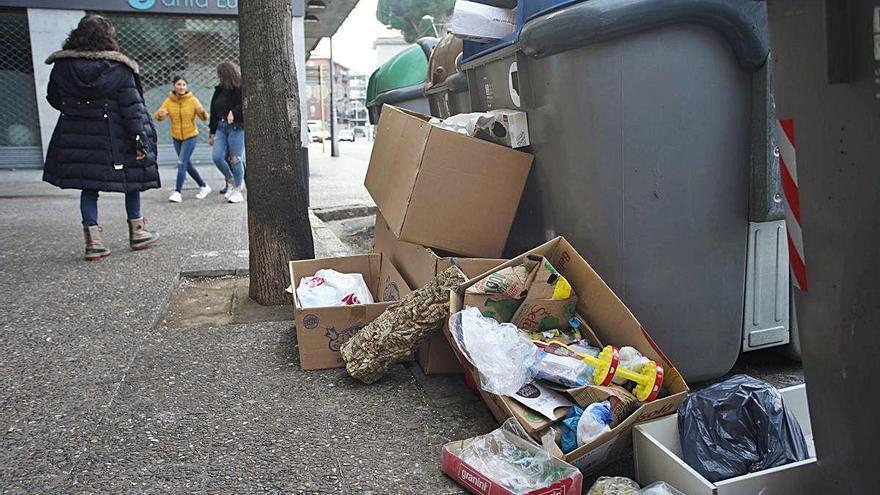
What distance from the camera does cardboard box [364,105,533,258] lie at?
2998 mm

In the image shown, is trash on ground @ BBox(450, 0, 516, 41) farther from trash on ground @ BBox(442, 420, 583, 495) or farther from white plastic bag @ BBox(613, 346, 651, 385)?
trash on ground @ BBox(442, 420, 583, 495)

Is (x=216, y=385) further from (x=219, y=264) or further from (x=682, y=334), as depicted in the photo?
(x=219, y=264)

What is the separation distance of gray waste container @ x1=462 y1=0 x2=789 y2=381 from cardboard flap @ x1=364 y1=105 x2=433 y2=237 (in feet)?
2.06

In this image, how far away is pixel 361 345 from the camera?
2867 millimetres

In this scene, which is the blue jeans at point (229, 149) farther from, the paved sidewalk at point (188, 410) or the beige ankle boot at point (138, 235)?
the paved sidewalk at point (188, 410)

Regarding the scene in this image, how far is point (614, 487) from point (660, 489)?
5.2 inches

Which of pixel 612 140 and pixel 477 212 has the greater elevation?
pixel 612 140

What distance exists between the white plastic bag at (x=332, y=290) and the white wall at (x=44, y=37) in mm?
9720

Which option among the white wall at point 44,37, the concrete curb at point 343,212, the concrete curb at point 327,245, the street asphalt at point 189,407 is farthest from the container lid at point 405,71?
the white wall at point 44,37

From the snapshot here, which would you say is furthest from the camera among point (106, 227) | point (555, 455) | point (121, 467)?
point (106, 227)

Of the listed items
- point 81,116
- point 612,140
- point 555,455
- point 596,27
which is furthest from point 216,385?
point 81,116

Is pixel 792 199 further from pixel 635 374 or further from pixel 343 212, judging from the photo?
pixel 343 212

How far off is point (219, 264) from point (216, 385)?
7.63 feet

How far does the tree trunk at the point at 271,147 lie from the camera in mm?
3900
